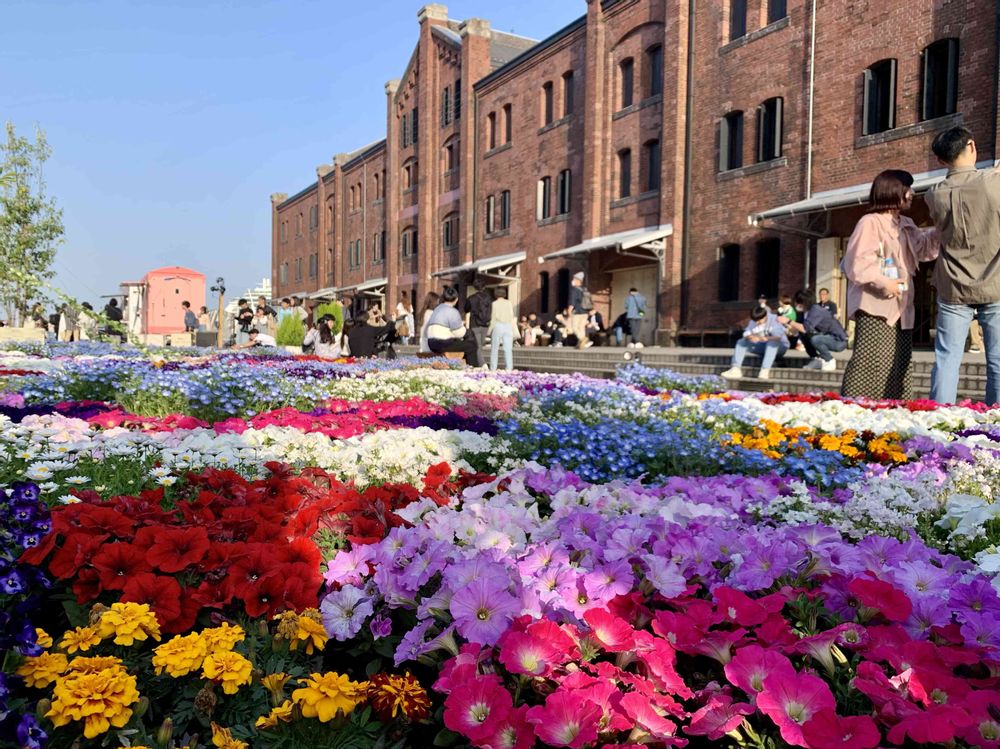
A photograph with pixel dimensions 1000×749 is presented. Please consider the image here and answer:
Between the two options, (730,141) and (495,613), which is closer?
(495,613)

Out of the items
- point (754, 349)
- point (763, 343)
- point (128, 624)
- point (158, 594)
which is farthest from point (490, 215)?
point (128, 624)

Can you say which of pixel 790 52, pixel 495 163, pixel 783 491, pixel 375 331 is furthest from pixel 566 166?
pixel 783 491

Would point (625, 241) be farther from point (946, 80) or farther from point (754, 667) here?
point (754, 667)

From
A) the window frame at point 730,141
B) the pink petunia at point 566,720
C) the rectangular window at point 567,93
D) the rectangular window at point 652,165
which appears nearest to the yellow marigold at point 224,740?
the pink petunia at point 566,720

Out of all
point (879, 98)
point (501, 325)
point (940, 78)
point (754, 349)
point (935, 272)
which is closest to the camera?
point (935, 272)

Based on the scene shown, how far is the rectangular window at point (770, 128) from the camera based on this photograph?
1909 centimetres

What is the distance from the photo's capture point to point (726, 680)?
65.3 inches

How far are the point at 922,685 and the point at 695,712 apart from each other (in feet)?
1.38

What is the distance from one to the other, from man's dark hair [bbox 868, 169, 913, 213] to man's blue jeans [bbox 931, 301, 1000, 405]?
89 cm

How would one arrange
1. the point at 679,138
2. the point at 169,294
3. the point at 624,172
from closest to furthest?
the point at 679,138 → the point at 624,172 → the point at 169,294

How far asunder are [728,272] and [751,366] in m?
8.50

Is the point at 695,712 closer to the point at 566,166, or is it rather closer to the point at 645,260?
the point at 645,260

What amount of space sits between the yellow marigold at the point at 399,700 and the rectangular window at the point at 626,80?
24.5 m

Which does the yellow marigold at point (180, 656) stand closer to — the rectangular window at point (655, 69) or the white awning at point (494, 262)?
the rectangular window at point (655, 69)
